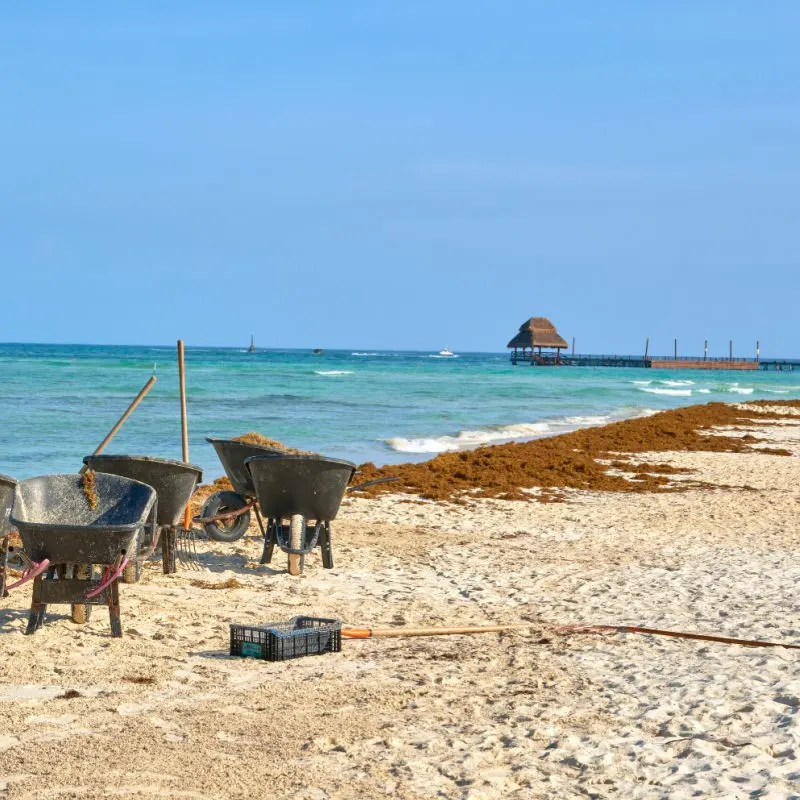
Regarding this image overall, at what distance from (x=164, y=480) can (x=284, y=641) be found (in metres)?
2.41

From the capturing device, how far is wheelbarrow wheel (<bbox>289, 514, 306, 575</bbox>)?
8.14 m

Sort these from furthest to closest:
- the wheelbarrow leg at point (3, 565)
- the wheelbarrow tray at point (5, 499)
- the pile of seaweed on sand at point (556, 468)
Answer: the pile of seaweed on sand at point (556, 468) < the wheelbarrow leg at point (3, 565) < the wheelbarrow tray at point (5, 499)

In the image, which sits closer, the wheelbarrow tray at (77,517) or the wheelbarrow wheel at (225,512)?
the wheelbarrow tray at (77,517)

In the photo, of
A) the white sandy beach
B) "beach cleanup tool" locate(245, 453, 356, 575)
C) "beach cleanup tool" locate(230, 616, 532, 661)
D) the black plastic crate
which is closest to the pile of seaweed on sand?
the white sandy beach

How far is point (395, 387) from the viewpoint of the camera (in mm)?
47875

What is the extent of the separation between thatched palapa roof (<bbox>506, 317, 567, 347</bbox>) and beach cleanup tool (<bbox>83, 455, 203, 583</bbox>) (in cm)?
8067

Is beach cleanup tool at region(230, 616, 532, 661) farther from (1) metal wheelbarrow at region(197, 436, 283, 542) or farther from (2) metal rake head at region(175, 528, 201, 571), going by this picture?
(1) metal wheelbarrow at region(197, 436, 283, 542)

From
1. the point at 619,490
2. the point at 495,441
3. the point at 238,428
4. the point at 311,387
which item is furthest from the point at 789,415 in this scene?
the point at 311,387

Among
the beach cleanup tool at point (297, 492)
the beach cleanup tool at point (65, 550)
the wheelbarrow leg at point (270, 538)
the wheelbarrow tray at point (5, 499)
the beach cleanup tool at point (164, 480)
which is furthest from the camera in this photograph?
the wheelbarrow leg at point (270, 538)

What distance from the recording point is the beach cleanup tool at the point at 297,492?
8070 millimetres

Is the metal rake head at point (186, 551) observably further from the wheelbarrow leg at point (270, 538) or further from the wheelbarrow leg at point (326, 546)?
the wheelbarrow leg at point (326, 546)

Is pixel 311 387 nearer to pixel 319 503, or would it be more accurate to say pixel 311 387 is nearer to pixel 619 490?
pixel 619 490

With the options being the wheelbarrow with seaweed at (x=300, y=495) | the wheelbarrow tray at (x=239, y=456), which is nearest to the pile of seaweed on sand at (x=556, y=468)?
the wheelbarrow tray at (x=239, y=456)

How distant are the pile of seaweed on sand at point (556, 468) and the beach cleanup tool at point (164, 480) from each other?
514 centimetres
